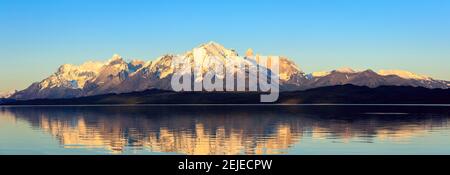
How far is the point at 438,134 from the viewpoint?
3733 inches

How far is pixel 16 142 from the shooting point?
85562mm
